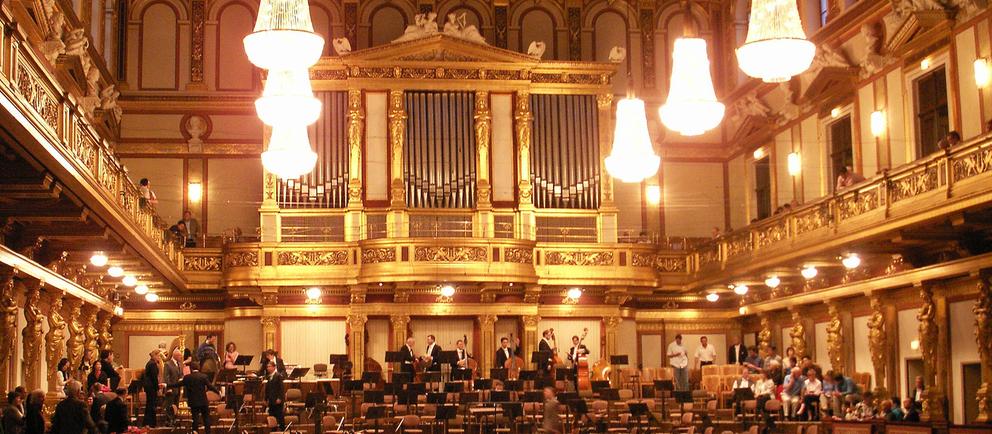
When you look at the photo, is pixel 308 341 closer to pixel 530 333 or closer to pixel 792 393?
pixel 530 333

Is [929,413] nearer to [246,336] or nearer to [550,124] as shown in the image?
[550,124]

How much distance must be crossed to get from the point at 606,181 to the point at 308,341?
7711 millimetres

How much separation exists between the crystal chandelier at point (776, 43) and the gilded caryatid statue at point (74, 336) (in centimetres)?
1632

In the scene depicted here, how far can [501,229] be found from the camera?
97.2 feet

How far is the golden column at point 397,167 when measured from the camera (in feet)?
95.7

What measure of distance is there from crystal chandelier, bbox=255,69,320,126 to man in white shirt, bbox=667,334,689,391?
13.9 m

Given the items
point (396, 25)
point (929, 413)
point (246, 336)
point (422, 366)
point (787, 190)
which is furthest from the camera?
point (396, 25)

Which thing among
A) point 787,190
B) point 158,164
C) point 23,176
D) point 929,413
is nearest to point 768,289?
point 787,190

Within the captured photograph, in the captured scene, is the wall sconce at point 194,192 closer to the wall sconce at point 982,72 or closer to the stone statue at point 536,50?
the stone statue at point 536,50

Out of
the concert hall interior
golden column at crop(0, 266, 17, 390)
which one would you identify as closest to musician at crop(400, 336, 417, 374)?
the concert hall interior

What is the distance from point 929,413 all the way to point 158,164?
18.6 meters

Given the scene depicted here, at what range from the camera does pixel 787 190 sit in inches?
1129

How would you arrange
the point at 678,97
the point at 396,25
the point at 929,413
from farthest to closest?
the point at 396,25 < the point at 929,413 < the point at 678,97

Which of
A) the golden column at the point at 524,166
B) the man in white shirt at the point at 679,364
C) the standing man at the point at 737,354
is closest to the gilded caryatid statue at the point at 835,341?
the man in white shirt at the point at 679,364
